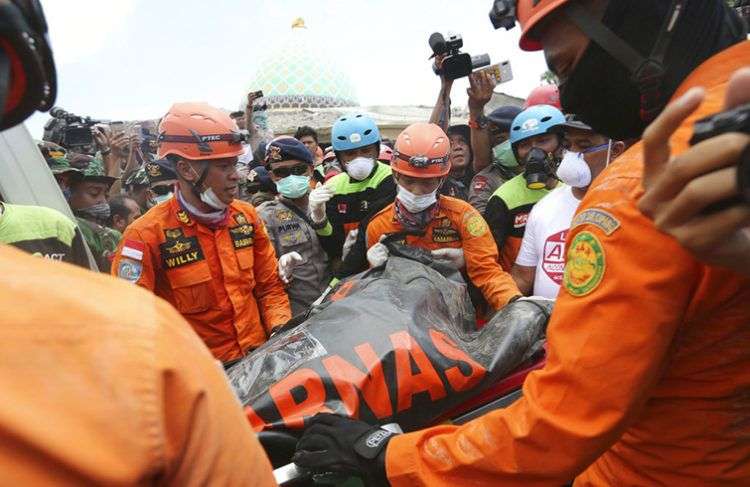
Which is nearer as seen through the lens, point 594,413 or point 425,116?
point 594,413

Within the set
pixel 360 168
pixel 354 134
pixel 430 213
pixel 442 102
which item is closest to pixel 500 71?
pixel 442 102

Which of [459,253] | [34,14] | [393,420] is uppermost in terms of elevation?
[34,14]

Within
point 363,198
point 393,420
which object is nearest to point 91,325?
point 393,420

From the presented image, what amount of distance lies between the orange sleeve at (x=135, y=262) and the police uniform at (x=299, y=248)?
1276mm

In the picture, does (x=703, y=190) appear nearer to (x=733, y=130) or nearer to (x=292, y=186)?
(x=733, y=130)

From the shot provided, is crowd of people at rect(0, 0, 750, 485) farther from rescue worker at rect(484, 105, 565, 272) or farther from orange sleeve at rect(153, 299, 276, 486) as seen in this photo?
rescue worker at rect(484, 105, 565, 272)

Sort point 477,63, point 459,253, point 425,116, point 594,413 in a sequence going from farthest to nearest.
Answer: point 425,116 < point 477,63 < point 459,253 < point 594,413

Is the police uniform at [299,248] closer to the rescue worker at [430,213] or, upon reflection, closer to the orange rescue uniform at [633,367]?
the rescue worker at [430,213]

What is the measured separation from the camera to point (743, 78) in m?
0.71

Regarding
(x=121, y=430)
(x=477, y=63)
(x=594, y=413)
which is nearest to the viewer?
(x=121, y=430)

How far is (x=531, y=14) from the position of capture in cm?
128

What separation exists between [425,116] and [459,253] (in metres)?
18.9

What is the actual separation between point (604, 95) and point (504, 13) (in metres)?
0.49

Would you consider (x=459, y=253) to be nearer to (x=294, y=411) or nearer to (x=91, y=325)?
(x=294, y=411)
